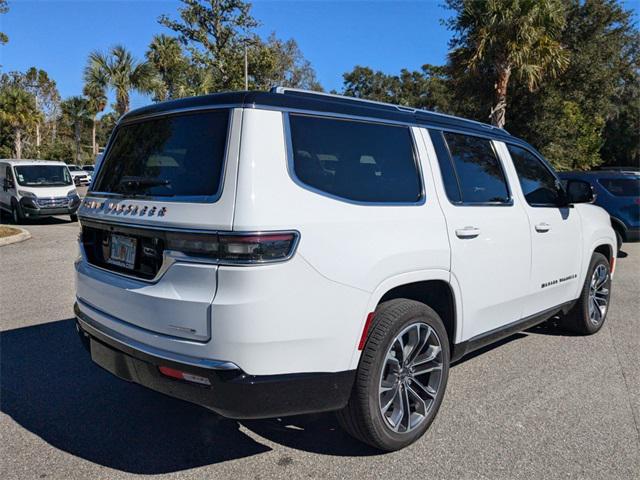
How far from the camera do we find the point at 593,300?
512 centimetres

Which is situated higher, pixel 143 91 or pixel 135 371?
pixel 143 91

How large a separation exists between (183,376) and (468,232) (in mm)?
1930

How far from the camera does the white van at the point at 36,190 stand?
548 inches

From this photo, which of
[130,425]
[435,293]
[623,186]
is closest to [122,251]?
[130,425]

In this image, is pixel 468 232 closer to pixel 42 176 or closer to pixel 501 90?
pixel 42 176

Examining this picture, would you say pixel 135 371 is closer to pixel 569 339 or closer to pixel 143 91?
pixel 569 339

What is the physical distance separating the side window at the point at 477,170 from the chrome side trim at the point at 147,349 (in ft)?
6.37

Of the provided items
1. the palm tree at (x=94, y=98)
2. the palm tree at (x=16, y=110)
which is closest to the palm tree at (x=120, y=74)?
the palm tree at (x=94, y=98)

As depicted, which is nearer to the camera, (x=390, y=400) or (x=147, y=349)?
(x=147, y=349)

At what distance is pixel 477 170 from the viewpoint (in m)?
3.66

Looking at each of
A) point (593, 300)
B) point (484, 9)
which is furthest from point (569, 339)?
point (484, 9)

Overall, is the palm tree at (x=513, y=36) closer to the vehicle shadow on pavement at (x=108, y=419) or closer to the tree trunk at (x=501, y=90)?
the tree trunk at (x=501, y=90)

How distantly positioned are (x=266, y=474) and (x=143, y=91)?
29.2m

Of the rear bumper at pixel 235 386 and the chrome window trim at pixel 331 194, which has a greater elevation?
the chrome window trim at pixel 331 194
